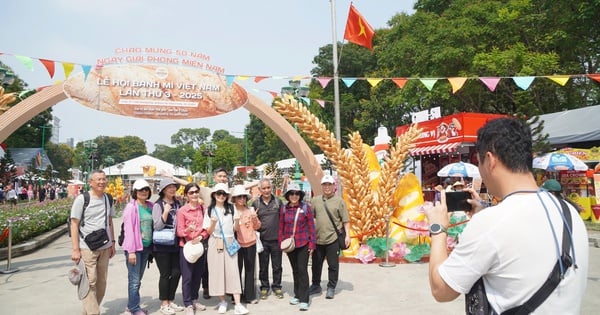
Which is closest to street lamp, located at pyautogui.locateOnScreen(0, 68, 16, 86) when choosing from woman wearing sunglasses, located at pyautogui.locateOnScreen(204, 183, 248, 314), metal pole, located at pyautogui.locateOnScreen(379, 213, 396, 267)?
woman wearing sunglasses, located at pyautogui.locateOnScreen(204, 183, 248, 314)

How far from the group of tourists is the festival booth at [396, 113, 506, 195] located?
1160 cm

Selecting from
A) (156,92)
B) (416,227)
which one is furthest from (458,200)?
(156,92)

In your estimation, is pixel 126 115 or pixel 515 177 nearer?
pixel 515 177

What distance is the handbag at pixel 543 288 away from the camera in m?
1.45

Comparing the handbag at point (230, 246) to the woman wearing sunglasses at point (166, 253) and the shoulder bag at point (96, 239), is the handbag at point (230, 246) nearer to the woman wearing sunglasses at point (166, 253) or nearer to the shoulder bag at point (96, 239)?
the woman wearing sunglasses at point (166, 253)

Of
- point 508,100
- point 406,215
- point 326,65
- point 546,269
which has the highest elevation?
point 326,65

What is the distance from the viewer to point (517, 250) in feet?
4.74

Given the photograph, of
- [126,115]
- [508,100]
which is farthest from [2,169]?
[508,100]

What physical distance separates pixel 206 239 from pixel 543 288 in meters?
4.55

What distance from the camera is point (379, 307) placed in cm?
531

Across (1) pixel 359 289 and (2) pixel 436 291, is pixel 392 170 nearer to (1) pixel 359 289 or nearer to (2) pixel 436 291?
(1) pixel 359 289

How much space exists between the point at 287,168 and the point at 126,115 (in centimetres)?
2476

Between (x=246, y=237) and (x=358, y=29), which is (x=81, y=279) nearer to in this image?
(x=246, y=237)

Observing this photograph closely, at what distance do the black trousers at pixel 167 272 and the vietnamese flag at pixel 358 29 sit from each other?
A: 8.07m
